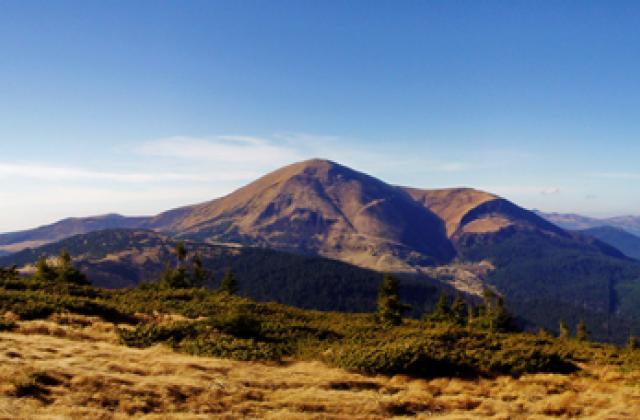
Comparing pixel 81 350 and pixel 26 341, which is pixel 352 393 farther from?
pixel 26 341

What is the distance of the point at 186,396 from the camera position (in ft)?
59.0

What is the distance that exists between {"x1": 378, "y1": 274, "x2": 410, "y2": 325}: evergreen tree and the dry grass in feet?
97.4

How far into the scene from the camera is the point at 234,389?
1941cm

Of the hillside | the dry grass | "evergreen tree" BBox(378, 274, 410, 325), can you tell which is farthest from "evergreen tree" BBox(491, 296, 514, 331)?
the dry grass

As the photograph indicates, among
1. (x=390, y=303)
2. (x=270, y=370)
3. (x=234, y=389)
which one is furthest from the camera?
(x=390, y=303)

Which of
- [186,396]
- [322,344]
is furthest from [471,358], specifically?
[186,396]

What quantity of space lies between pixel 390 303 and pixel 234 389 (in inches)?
1731

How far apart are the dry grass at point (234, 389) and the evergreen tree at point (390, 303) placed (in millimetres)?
29682

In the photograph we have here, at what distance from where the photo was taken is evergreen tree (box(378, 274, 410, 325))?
183 feet

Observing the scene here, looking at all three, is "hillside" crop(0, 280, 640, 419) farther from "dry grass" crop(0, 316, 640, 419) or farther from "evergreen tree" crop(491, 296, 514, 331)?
"evergreen tree" crop(491, 296, 514, 331)

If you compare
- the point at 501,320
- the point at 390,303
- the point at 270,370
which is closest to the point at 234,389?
the point at 270,370

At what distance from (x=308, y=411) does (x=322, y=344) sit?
14.0 metres

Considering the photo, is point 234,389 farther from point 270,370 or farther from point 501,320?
point 501,320

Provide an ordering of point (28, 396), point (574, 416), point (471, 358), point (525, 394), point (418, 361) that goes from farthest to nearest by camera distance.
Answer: point (471, 358) → point (418, 361) → point (525, 394) → point (574, 416) → point (28, 396)
